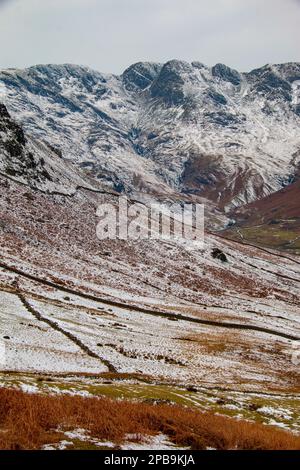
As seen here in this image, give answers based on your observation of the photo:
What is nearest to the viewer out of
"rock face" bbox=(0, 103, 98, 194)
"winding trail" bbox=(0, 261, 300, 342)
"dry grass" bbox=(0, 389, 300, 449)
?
"dry grass" bbox=(0, 389, 300, 449)

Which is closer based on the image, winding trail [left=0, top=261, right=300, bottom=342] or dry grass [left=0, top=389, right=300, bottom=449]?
dry grass [left=0, top=389, right=300, bottom=449]

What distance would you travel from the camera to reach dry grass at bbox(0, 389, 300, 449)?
54.5 ft

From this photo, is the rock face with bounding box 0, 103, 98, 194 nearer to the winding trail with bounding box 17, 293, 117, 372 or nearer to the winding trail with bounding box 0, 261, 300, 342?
the winding trail with bounding box 0, 261, 300, 342

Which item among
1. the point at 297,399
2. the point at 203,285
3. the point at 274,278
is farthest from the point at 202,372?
the point at 274,278

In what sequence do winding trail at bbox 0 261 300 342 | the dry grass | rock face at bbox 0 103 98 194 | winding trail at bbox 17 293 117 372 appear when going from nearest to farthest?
1. the dry grass
2. winding trail at bbox 17 293 117 372
3. winding trail at bbox 0 261 300 342
4. rock face at bbox 0 103 98 194

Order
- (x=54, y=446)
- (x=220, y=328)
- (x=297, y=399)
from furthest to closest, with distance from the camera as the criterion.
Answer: (x=220, y=328)
(x=297, y=399)
(x=54, y=446)

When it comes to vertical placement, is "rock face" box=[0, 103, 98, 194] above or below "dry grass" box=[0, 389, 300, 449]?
above

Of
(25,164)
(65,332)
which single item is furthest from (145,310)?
(25,164)

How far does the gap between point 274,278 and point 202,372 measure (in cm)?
11736

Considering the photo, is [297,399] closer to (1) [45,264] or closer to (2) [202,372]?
(2) [202,372]

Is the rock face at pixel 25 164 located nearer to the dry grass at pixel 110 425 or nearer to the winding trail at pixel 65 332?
the winding trail at pixel 65 332

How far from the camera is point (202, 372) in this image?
52.6 meters

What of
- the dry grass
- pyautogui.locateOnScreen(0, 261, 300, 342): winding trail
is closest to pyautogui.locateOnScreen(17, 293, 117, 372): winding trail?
pyautogui.locateOnScreen(0, 261, 300, 342): winding trail

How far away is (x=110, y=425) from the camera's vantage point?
17.9m
